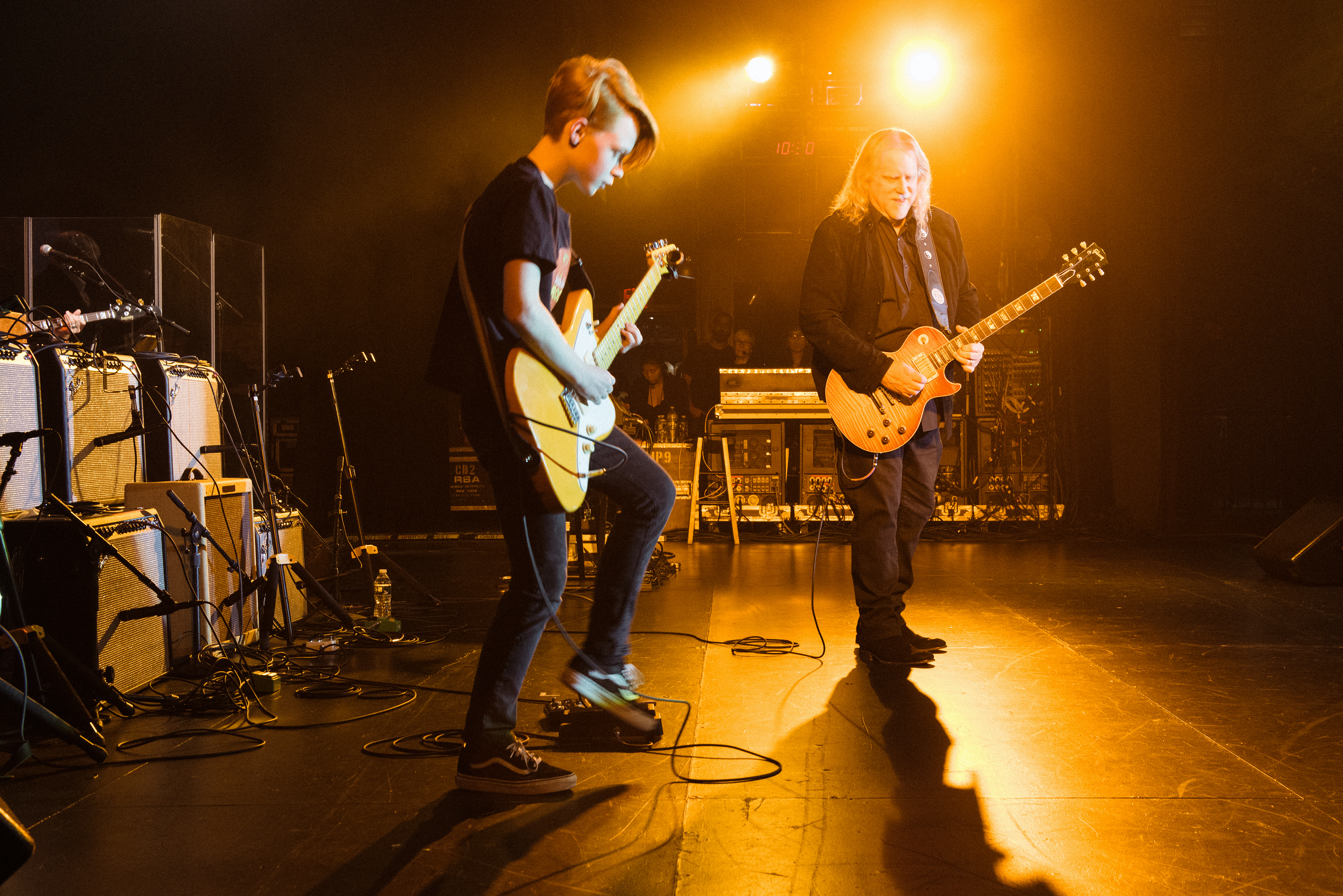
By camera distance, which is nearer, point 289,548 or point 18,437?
point 18,437

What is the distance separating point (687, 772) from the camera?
2307 mm

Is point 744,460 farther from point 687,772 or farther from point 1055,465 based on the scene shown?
point 687,772

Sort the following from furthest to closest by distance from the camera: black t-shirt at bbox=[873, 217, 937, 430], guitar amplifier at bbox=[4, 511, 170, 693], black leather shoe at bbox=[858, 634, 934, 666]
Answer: black t-shirt at bbox=[873, 217, 937, 430]
black leather shoe at bbox=[858, 634, 934, 666]
guitar amplifier at bbox=[4, 511, 170, 693]

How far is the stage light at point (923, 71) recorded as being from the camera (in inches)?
338

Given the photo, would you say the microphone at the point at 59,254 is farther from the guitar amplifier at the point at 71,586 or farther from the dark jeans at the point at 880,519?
the dark jeans at the point at 880,519

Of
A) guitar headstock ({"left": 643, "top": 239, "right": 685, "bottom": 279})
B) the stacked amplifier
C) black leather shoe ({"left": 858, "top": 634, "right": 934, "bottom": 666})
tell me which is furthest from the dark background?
guitar headstock ({"left": 643, "top": 239, "right": 685, "bottom": 279})

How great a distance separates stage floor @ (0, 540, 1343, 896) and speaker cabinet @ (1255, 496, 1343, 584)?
144 cm

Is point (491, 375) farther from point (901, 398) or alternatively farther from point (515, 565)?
point (901, 398)

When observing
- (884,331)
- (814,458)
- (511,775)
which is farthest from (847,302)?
(814,458)

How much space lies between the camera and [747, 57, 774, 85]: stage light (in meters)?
8.73

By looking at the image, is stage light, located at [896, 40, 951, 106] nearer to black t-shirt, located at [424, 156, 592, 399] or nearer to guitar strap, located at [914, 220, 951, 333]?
guitar strap, located at [914, 220, 951, 333]

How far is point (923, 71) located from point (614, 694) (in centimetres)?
790

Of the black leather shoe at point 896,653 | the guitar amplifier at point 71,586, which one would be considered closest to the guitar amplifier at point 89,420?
the guitar amplifier at point 71,586

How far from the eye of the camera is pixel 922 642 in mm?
3594
